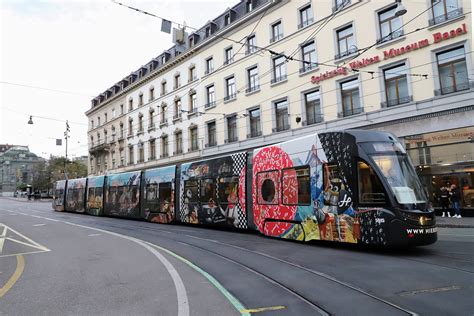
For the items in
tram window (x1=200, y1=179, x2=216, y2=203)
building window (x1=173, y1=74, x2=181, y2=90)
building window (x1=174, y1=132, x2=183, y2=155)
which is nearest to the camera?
tram window (x1=200, y1=179, x2=216, y2=203)

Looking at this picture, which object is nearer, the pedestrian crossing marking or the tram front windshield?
the tram front windshield

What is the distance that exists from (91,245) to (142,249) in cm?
220

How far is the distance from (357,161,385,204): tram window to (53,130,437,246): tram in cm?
2

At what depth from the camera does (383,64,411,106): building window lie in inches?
731

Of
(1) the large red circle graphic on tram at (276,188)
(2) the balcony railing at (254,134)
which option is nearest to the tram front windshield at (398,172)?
(1) the large red circle graphic on tram at (276,188)

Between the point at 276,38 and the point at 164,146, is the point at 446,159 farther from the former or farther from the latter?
the point at 164,146

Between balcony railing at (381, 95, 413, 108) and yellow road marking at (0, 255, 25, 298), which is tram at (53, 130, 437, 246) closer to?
yellow road marking at (0, 255, 25, 298)

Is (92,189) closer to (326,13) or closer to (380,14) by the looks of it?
(326,13)

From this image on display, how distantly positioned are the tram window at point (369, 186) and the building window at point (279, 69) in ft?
54.0

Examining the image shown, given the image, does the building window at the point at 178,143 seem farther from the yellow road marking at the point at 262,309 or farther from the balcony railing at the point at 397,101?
the yellow road marking at the point at 262,309

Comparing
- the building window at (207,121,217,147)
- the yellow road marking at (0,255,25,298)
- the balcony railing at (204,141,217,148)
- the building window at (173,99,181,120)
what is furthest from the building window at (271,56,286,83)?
the yellow road marking at (0,255,25,298)

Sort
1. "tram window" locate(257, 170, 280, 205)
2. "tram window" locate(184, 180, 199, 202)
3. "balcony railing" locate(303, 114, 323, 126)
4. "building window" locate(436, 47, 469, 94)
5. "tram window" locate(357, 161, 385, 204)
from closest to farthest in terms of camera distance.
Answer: "tram window" locate(357, 161, 385, 204), "tram window" locate(257, 170, 280, 205), "tram window" locate(184, 180, 199, 202), "building window" locate(436, 47, 469, 94), "balcony railing" locate(303, 114, 323, 126)

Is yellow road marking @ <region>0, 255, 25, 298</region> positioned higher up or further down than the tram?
further down

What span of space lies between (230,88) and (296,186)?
64.7ft
